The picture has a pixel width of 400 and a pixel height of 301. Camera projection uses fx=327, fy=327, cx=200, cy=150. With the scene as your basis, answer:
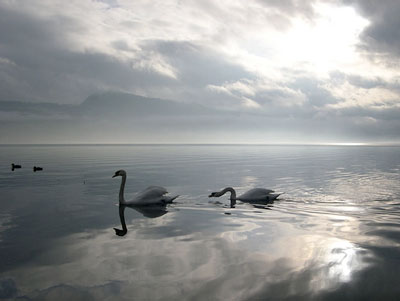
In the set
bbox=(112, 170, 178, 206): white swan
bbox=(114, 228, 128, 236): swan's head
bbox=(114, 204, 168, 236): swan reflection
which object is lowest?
bbox=(114, 204, 168, 236): swan reflection

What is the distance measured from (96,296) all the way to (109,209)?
1044cm

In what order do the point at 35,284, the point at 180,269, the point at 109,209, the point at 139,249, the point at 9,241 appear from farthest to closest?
the point at 109,209
the point at 9,241
the point at 139,249
the point at 180,269
the point at 35,284

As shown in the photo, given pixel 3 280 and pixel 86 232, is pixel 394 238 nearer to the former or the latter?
pixel 86 232

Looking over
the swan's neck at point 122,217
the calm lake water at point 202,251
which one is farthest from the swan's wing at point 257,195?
the swan's neck at point 122,217

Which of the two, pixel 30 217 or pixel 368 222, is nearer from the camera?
pixel 368 222

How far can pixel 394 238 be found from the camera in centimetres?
1123

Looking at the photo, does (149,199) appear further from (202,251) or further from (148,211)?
(202,251)

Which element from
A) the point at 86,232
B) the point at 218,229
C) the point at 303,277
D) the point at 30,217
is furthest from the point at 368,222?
the point at 30,217

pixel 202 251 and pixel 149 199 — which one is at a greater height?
pixel 149 199

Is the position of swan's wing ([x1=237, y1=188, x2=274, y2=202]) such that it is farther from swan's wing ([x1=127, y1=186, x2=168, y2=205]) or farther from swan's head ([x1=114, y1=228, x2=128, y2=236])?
swan's head ([x1=114, y1=228, x2=128, y2=236])

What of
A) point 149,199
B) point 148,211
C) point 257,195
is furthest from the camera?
point 257,195

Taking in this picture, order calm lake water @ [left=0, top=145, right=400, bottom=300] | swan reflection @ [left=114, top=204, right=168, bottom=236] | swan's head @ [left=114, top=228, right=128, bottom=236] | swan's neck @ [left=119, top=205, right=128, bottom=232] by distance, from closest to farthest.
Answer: calm lake water @ [left=0, top=145, right=400, bottom=300], swan's head @ [left=114, top=228, right=128, bottom=236], swan's neck @ [left=119, top=205, right=128, bottom=232], swan reflection @ [left=114, top=204, right=168, bottom=236]

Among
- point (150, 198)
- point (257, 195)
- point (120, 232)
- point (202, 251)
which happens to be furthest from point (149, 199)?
point (202, 251)

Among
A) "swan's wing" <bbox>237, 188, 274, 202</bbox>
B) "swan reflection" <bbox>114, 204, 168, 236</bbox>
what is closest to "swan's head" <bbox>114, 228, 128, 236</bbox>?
"swan reflection" <bbox>114, 204, 168, 236</bbox>
